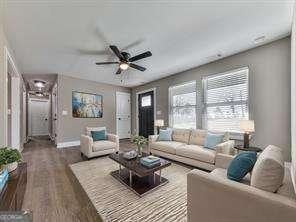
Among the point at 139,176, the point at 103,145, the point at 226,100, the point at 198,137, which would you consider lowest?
the point at 139,176

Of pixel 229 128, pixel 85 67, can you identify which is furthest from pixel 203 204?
pixel 85 67

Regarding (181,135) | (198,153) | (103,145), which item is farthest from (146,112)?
(198,153)

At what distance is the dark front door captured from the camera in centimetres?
661

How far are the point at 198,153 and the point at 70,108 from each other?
4755 millimetres

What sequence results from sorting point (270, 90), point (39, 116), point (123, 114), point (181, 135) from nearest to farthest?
point (270, 90) → point (181, 135) → point (123, 114) → point (39, 116)

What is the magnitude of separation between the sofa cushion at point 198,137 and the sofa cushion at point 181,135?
12cm

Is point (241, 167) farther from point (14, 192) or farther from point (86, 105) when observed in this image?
point (86, 105)

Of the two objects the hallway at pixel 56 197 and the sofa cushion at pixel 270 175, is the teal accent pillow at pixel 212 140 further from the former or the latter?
the hallway at pixel 56 197

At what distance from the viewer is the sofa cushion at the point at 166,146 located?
12.2 feet

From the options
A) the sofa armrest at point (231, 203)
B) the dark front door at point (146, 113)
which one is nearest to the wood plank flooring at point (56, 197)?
the sofa armrest at point (231, 203)

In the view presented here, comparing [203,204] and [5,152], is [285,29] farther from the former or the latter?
[5,152]

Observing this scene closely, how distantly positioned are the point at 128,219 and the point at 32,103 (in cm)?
1029

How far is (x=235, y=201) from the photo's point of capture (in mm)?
1220

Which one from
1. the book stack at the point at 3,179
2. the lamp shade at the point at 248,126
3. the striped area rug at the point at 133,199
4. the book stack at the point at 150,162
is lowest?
the striped area rug at the point at 133,199
